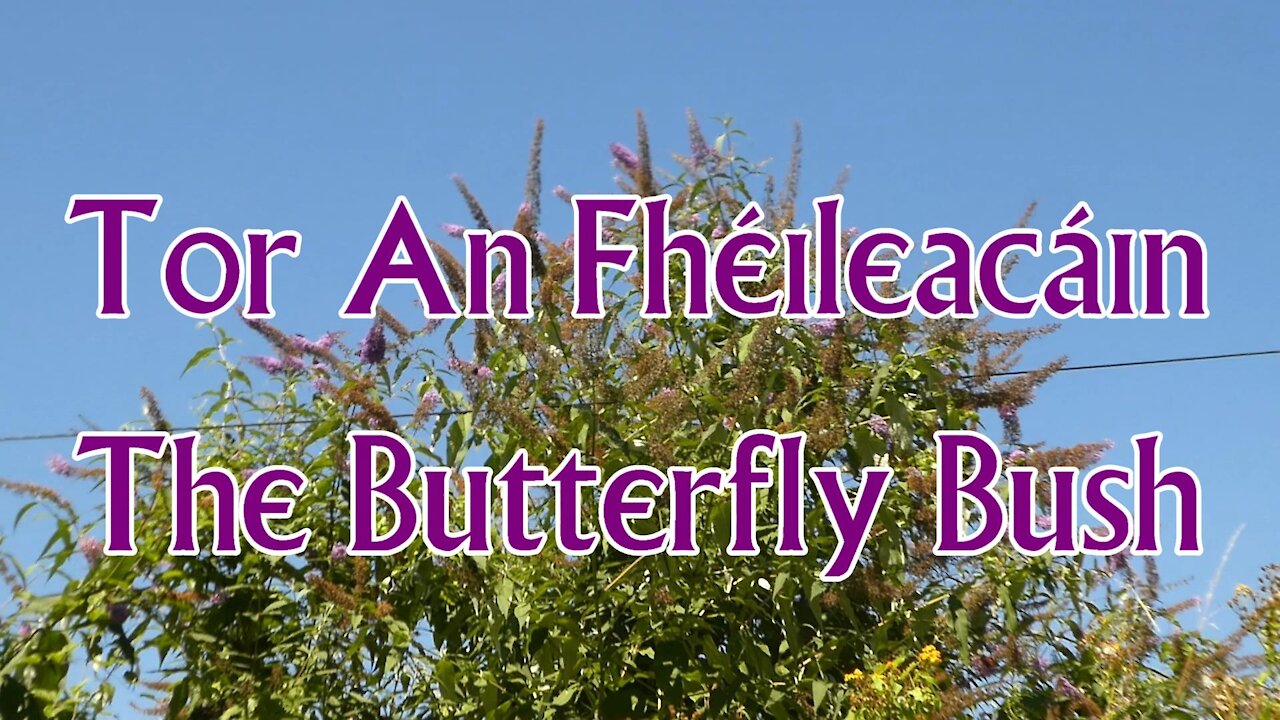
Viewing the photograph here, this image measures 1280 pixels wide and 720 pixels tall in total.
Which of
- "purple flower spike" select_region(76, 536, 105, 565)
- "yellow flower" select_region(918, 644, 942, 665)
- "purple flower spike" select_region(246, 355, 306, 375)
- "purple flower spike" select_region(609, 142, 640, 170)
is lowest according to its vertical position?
"yellow flower" select_region(918, 644, 942, 665)

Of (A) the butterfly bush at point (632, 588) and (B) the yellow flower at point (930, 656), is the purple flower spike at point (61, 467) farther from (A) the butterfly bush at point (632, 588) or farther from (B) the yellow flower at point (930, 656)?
(B) the yellow flower at point (930, 656)

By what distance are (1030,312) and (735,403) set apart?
1338 mm

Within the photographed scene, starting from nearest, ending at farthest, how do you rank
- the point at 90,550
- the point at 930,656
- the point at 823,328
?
the point at 930,656
the point at 90,550
the point at 823,328

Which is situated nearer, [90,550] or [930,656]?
[930,656]

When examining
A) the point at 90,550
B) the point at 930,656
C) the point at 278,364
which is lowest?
the point at 930,656

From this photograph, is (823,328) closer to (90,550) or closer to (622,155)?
(622,155)

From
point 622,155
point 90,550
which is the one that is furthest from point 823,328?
point 90,550

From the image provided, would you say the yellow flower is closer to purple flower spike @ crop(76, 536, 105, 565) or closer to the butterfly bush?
the butterfly bush

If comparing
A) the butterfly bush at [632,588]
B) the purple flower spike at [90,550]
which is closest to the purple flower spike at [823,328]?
the butterfly bush at [632,588]

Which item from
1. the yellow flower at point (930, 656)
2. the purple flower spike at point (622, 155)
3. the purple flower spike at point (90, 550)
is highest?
the purple flower spike at point (622, 155)

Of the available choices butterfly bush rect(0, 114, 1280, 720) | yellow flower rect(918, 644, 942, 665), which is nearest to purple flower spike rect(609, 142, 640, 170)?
butterfly bush rect(0, 114, 1280, 720)

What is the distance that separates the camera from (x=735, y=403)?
339 cm

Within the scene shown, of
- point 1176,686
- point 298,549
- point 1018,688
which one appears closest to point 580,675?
point 298,549

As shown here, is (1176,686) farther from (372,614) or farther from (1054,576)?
(372,614)
